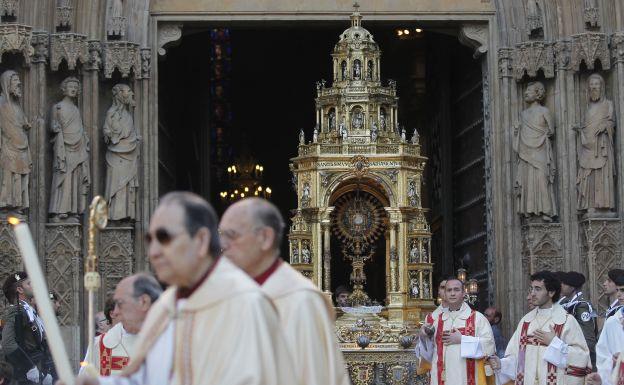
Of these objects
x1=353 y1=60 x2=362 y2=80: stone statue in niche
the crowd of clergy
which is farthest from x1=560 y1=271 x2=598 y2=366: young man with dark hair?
x1=353 y1=60 x2=362 y2=80: stone statue in niche

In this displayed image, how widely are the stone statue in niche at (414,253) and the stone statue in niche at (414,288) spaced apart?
237mm

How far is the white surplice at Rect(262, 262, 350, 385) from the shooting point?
8.20 meters

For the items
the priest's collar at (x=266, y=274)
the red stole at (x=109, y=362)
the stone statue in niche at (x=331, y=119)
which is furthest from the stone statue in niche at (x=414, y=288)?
the priest's collar at (x=266, y=274)

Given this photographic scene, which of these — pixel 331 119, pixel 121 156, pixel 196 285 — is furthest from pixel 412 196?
pixel 196 285

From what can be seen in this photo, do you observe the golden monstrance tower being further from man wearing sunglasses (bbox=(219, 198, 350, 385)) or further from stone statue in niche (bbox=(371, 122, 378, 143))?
man wearing sunglasses (bbox=(219, 198, 350, 385))

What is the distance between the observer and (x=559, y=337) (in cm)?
1462

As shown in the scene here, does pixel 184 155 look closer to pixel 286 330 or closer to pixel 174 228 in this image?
pixel 286 330

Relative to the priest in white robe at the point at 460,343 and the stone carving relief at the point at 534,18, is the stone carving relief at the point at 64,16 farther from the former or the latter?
the priest in white robe at the point at 460,343

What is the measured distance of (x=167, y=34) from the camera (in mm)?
19906

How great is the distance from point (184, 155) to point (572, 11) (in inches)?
277

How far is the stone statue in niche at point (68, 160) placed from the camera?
18609mm

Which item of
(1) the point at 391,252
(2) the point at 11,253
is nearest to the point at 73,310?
(2) the point at 11,253

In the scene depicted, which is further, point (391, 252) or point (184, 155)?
point (184, 155)

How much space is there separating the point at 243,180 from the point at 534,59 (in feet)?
30.4
